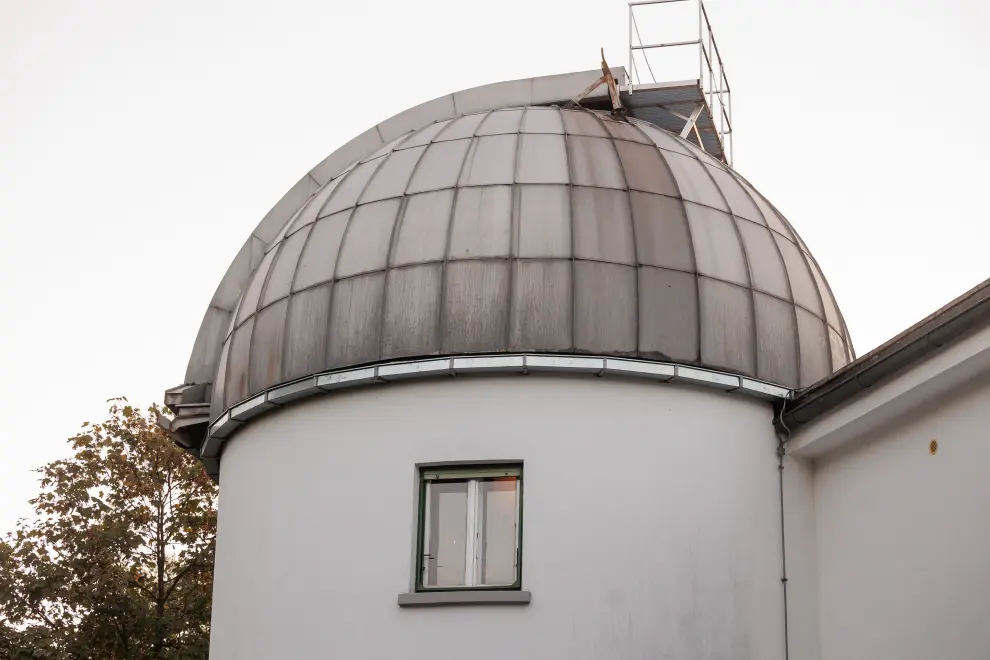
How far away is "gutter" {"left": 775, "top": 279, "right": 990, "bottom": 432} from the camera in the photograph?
11914mm

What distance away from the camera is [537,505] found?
13.9 metres

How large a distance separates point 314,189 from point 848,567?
9244 millimetres

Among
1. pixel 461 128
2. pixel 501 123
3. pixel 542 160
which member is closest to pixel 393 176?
pixel 461 128

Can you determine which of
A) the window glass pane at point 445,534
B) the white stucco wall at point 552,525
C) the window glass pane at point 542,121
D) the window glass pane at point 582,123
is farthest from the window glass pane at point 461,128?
the window glass pane at point 445,534

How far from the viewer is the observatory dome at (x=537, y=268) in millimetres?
14594

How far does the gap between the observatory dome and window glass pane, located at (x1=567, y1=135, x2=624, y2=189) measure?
0.02 metres

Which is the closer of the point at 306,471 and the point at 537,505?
the point at 537,505

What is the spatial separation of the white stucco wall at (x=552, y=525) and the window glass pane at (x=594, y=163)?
2.55m

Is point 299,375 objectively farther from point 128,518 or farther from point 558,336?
point 128,518

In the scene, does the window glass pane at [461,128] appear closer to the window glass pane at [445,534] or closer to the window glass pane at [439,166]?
the window glass pane at [439,166]

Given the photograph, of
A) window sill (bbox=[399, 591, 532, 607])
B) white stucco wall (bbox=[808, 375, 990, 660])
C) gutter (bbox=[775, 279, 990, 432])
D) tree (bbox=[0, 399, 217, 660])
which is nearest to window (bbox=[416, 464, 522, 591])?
window sill (bbox=[399, 591, 532, 607])

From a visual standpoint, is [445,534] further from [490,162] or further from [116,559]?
[116,559]

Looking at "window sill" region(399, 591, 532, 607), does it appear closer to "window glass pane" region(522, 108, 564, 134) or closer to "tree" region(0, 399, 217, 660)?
"window glass pane" region(522, 108, 564, 134)

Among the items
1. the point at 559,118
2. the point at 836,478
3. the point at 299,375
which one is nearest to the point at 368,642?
the point at 299,375
